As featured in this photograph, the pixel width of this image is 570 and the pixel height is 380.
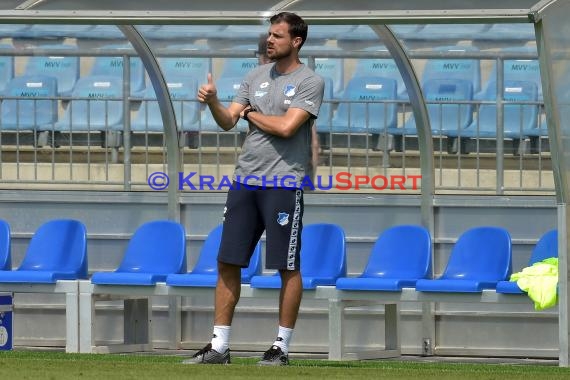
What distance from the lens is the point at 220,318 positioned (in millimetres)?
7473

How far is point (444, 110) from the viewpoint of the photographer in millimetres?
10133

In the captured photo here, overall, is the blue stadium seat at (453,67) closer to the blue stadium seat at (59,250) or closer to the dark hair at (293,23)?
the dark hair at (293,23)

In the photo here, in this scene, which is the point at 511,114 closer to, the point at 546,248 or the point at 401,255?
the point at 546,248

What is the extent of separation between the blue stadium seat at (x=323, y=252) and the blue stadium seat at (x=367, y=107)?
0.90 m

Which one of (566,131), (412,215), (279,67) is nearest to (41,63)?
(412,215)

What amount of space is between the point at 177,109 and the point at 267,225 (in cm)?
326

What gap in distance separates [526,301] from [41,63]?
4385mm

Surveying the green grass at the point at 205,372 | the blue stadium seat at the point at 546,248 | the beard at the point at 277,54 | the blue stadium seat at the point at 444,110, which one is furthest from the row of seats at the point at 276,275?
the beard at the point at 277,54

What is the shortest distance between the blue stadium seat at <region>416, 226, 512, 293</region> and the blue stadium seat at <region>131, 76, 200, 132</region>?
2.27 meters

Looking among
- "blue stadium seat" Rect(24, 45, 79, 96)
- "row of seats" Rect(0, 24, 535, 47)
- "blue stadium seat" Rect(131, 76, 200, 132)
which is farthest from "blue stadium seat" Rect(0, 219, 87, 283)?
"row of seats" Rect(0, 24, 535, 47)

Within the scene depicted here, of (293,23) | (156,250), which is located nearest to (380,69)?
(156,250)

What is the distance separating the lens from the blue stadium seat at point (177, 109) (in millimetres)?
10523

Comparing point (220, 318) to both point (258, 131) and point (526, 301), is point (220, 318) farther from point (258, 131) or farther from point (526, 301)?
point (526, 301)

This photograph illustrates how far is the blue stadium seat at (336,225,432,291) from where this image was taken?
9.58 metres
